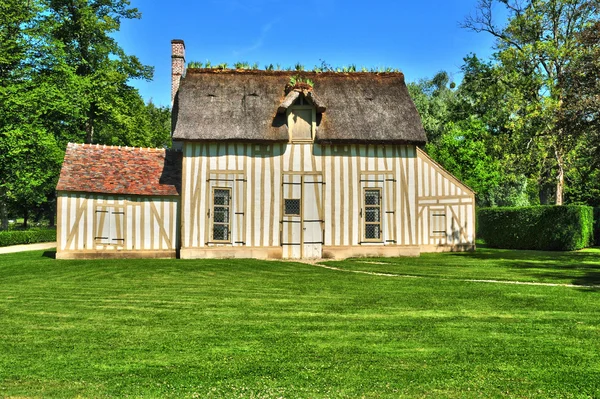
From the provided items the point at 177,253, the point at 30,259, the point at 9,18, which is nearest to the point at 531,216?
the point at 177,253

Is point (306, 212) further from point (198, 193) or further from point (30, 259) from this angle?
point (30, 259)

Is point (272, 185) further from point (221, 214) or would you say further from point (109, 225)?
point (109, 225)

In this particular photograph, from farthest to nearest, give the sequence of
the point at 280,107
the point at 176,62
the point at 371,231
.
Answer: the point at 176,62 → the point at 371,231 → the point at 280,107

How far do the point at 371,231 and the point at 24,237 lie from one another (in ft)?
57.0

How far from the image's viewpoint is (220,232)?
15352 millimetres

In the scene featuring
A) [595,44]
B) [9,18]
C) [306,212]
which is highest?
[9,18]

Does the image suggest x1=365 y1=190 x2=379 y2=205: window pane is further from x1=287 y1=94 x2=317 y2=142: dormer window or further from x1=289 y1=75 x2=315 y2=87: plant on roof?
x1=289 y1=75 x2=315 y2=87: plant on roof

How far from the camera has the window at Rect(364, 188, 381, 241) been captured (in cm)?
1577

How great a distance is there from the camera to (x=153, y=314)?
22.2 feet

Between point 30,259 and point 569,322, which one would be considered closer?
point 569,322

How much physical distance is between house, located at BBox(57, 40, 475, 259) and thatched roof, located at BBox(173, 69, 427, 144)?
45mm

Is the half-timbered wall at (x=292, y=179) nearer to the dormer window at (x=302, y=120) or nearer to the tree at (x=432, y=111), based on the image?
the dormer window at (x=302, y=120)

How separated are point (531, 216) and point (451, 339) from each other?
671 inches

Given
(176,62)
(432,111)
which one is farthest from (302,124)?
(432,111)
